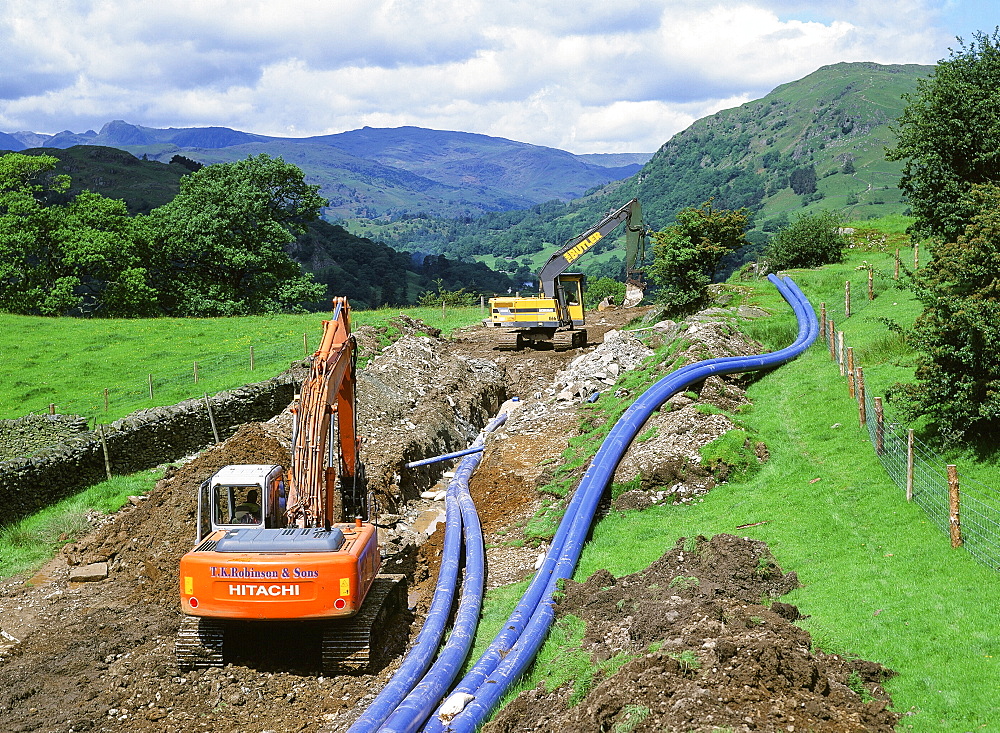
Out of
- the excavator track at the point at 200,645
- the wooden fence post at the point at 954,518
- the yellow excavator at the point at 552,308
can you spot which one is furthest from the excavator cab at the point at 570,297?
the excavator track at the point at 200,645

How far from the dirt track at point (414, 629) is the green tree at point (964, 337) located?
489cm

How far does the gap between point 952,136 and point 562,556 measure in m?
23.9

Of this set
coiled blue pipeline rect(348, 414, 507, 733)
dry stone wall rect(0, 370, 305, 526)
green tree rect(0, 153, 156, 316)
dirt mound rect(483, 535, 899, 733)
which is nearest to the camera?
dirt mound rect(483, 535, 899, 733)

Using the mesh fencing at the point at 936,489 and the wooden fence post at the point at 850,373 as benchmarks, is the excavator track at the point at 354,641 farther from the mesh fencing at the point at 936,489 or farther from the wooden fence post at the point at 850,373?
the wooden fence post at the point at 850,373

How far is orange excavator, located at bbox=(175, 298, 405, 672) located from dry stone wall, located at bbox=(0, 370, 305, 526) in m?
8.79

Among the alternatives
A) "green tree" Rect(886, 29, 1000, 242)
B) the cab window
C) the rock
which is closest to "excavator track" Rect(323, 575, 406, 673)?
the cab window

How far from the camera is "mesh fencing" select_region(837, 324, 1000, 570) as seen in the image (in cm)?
1205

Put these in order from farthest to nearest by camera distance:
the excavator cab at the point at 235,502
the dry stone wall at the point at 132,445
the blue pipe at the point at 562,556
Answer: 1. the dry stone wall at the point at 132,445
2. the excavator cab at the point at 235,502
3. the blue pipe at the point at 562,556

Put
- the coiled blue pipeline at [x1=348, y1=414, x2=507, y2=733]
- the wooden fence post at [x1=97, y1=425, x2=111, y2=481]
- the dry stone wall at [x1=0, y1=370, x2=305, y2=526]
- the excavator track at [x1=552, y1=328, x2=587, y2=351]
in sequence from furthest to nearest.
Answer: the excavator track at [x1=552, y1=328, x2=587, y2=351] → the wooden fence post at [x1=97, y1=425, x2=111, y2=481] → the dry stone wall at [x1=0, y1=370, x2=305, y2=526] → the coiled blue pipeline at [x1=348, y1=414, x2=507, y2=733]

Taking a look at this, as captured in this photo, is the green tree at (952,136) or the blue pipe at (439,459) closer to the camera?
the blue pipe at (439,459)

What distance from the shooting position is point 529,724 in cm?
988

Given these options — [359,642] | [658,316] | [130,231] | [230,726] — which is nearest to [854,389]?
[359,642]

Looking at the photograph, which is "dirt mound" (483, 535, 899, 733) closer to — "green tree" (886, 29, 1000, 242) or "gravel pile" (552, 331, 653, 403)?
"gravel pile" (552, 331, 653, 403)

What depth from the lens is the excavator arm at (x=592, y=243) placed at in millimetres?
42375
